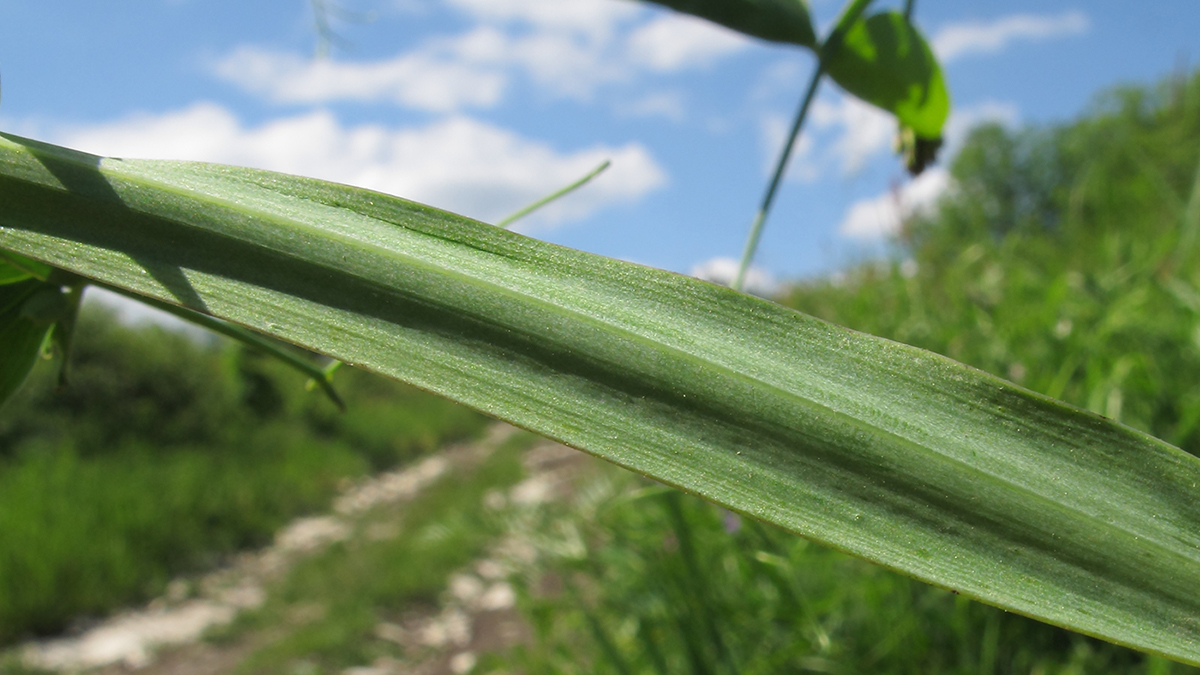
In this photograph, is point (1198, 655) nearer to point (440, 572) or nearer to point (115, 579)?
point (440, 572)

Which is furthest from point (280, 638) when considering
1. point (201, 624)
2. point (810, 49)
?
point (810, 49)

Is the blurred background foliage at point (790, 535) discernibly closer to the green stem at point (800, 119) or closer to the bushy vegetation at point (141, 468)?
the bushy vegetation at point (141, 468)

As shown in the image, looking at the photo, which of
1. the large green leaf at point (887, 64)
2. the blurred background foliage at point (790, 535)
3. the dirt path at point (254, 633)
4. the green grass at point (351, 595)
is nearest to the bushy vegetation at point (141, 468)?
the blurred background foliage at point (790, 535)

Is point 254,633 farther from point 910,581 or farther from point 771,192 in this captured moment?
point 771,192

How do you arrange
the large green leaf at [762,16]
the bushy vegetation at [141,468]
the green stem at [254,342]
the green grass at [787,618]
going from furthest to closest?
the bushy vegetation at [141,468] < the green grass at [787,618] < the large green leaf at [762,16] < the green stem at [254,342]

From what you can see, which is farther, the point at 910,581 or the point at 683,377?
the point at 910,581

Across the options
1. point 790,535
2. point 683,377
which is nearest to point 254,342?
point 683,377

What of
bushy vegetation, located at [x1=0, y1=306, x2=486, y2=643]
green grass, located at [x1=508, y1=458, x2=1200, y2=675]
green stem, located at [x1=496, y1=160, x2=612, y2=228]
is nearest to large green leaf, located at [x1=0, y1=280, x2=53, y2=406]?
green stem, located at [x1=496, y1=160, x2=612, y2=228]
